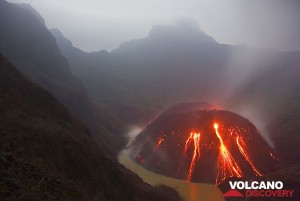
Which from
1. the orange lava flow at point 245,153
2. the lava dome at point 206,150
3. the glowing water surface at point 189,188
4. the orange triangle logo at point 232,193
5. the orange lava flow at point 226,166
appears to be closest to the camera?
the orange triangle logo at point 232,193

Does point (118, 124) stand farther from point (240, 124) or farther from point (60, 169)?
point (60, 169)

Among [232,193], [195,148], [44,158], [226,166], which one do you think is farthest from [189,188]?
[44,158]

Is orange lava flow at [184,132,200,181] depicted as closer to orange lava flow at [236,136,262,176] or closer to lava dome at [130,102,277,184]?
lava dome at [130,102,277,184]

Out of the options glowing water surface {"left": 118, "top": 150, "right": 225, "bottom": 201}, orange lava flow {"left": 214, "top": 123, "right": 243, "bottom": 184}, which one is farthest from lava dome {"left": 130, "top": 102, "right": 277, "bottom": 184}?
glowing water surface {"left": 118, "top": 150, "right": 225, "bottom": 201}

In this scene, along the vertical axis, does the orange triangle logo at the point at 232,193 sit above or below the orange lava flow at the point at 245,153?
below

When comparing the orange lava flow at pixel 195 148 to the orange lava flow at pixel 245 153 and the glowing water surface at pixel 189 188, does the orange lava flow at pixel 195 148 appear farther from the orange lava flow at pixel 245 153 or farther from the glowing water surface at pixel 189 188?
the orange lava flow at pixel 245 153

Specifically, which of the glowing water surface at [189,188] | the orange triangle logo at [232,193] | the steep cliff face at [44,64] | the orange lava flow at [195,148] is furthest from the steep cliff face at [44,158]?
the steep cliff face at [44,64]
